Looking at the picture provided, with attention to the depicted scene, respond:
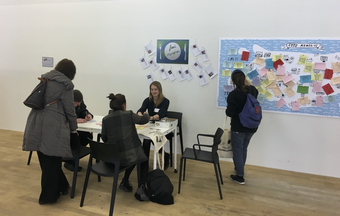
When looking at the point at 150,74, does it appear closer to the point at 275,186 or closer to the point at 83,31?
the point at 83,31

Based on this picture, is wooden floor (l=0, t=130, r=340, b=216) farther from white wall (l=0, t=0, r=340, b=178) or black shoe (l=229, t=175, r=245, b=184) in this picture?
white wall (l=0, t=0, r=340, b=178)

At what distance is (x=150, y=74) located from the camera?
11.8 feet

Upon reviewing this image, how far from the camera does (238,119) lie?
2590 mm

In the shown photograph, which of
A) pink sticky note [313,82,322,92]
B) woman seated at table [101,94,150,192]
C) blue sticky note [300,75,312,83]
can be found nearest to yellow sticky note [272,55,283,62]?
blue sticky note [300,75,312,83]

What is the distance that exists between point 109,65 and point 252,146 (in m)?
2.64

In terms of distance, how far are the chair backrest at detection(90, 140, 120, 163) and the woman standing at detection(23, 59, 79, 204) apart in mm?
300

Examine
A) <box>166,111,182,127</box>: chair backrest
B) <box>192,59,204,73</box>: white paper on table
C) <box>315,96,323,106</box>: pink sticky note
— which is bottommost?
<box>166,111,182,127</box>: chair backrest

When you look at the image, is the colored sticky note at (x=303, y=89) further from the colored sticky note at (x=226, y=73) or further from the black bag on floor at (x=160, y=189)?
the black bag on floor at (x=160, y=189)

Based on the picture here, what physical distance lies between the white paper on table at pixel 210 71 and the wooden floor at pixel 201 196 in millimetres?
1330

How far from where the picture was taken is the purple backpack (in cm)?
245

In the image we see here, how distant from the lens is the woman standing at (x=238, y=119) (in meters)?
2.51

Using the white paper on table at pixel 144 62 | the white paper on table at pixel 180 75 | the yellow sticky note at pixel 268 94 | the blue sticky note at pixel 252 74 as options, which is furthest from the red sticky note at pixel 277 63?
the white paper on table at pixel 144 62

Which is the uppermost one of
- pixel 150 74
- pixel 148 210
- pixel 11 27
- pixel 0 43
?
pixel 11 27

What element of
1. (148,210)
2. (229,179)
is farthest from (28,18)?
(229,179)
